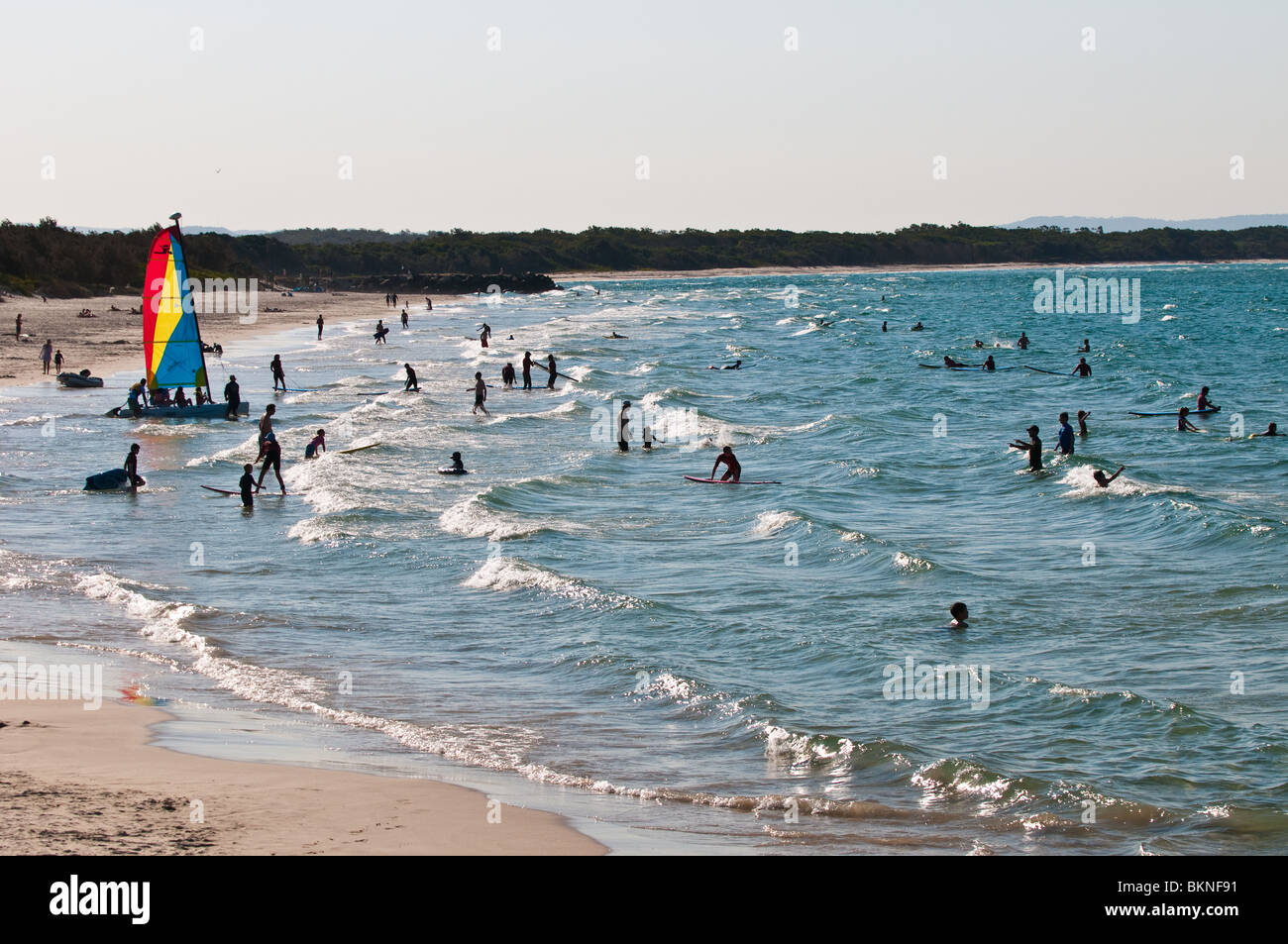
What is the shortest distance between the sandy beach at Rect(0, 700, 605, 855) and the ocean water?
28.5 inches

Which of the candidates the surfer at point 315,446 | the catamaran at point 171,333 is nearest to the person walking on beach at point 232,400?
the catamaran at point 171,333

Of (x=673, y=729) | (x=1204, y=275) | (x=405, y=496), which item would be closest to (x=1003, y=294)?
(x=1204, y=275)

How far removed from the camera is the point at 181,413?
36594 mm

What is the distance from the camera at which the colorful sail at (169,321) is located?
3350 centimetres

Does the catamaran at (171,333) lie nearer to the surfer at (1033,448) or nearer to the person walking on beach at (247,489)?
the person walking on beach at (247,489)

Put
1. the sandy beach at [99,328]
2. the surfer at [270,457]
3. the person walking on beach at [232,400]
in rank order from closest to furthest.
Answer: the surfer at [270,457]
the person walking on beach at [232,400]
the sandy beach at [99,328]

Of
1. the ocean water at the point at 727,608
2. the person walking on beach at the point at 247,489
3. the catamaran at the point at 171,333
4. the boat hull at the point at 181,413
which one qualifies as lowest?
the ocean water at the point at 727,608

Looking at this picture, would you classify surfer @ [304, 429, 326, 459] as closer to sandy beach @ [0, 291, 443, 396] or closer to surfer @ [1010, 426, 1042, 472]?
sandy beach @ [0, 291, 443, 396]

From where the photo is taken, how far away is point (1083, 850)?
394 inches

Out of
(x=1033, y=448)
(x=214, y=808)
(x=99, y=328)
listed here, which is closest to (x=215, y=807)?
(x=214, y=808)

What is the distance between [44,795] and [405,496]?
17496 millimetres

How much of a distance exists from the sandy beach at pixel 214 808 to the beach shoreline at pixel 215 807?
0.03 ft

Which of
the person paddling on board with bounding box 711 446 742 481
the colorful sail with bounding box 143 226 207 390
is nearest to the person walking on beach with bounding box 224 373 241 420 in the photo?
the colorful sail with bounding box 143 226 207 390
